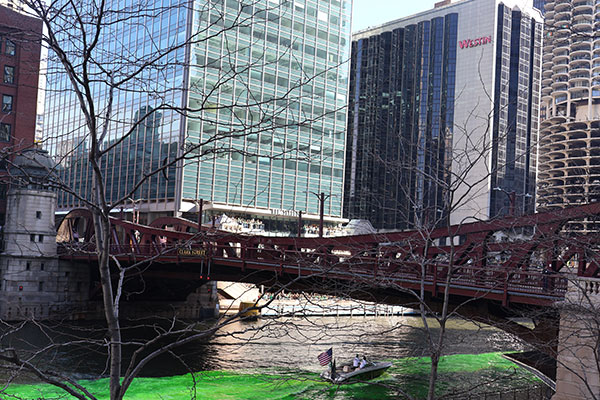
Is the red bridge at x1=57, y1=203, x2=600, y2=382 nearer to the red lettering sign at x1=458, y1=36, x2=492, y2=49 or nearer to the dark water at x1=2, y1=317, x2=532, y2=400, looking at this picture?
the dark water at x1=2, y1=317, x2=532, y2=400

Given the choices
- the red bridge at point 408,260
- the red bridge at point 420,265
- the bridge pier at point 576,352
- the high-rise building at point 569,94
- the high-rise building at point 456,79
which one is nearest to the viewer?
the red bridge at point 408,260

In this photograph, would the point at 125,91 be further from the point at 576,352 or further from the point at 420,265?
the point at 576,352

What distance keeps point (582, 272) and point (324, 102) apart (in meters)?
68.1

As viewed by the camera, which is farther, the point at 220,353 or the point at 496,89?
the point at 496,89

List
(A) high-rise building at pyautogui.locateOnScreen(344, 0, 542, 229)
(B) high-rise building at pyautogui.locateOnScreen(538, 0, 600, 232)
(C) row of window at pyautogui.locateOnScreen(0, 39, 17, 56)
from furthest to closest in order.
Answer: (A) high-rise building at pyautogui.locateOnScreen(344, 0, 542, 229), (B) high-rise building at pyautogui.locateOnScreen(538, 0, 600, 232), (C) row of window at pyautogui.locateOnScreen(0, 39, 17, 56)

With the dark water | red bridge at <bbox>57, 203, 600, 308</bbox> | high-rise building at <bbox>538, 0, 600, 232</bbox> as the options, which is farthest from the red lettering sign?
the dark water

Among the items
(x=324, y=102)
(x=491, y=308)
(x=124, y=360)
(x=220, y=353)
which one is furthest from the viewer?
(x=324, y=102)

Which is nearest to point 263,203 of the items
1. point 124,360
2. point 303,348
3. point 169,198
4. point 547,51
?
point 169,198

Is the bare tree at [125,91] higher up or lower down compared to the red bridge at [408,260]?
higher up

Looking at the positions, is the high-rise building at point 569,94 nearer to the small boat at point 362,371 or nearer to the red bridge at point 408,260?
the red bridge at point 408,260

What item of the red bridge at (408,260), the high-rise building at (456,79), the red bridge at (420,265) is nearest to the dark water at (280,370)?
the red bridge at (420,265)

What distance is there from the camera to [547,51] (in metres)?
134

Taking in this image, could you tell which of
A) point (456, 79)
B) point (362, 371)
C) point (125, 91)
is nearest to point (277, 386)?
point (362, 371)

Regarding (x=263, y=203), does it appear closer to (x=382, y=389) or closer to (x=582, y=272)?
(x=382, y=389)
